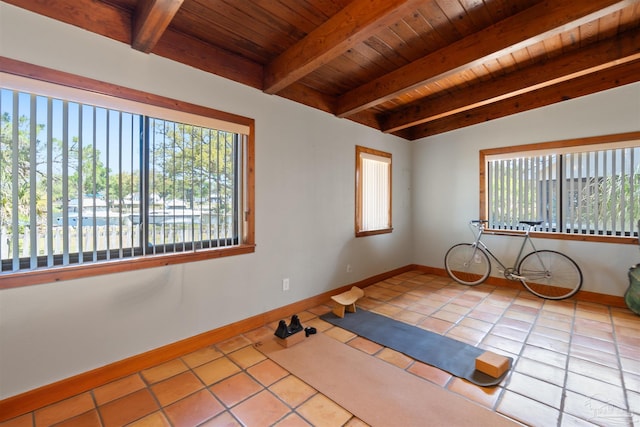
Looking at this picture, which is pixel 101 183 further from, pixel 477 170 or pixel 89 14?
pixel 477 170

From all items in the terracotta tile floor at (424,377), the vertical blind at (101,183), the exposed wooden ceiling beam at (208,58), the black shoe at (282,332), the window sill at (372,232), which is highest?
the exposed wooden ceiling beam at (208,58)

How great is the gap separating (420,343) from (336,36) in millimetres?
2569

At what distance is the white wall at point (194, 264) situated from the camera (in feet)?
5.43

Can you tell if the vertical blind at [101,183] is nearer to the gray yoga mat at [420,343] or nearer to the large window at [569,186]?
the gray yoga mat at [420,343]

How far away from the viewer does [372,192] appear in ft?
13.8

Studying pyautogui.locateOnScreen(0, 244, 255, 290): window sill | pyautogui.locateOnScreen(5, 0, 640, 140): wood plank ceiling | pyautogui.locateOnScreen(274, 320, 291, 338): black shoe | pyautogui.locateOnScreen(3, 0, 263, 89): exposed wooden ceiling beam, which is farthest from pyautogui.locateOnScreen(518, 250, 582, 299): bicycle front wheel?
pyautogui.locateOnScreen(3, 0, 263, 89): exposed wooden ceiling beam

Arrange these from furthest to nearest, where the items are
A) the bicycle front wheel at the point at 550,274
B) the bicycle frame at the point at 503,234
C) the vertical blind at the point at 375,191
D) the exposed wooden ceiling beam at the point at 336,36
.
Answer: the vertical blind at the point at 375,191 < the bicycle frame at the point at 503,234 < the bicycle front wheel at the point at 550,274 < the exposed wooden ceiling beam at the point at 336,36

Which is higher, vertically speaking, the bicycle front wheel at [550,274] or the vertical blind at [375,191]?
the vertical blind at [375,191]

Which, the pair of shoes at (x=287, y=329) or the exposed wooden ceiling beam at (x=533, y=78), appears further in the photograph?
the exposed wooden ceiling beam at (x=533, y=78)

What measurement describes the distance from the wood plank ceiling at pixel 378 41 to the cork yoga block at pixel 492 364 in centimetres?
238

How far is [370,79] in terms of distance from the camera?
3.04 m

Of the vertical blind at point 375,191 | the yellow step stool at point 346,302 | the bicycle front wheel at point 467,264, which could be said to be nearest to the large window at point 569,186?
the bicycle front wheel at point 467,264

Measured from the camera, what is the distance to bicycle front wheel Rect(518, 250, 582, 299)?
3.51 meters

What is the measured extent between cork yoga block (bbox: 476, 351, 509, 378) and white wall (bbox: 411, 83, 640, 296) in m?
→ 2.47
